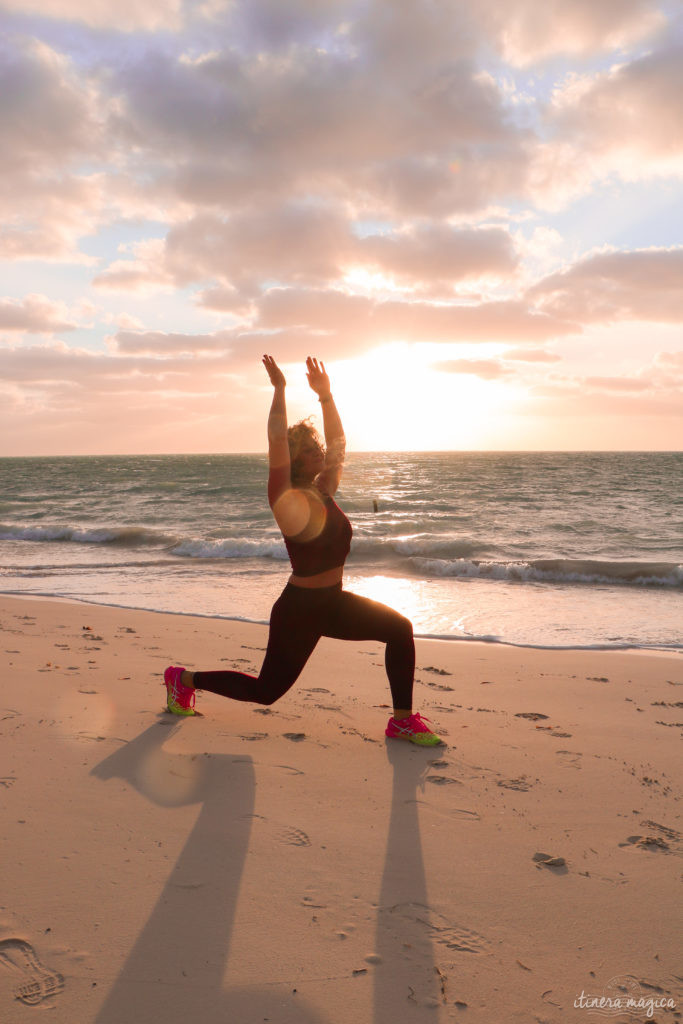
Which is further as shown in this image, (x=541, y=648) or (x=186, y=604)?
(x=186, y=604)

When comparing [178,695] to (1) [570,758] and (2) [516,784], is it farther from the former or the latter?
(1) [570,758]

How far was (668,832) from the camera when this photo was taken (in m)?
3.06

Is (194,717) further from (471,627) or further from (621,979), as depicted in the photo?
(471,627)

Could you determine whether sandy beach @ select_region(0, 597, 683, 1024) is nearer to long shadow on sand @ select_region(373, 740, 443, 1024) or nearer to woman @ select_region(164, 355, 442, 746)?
long shadow on sand @ select_region(373, 740, 443, 1024)

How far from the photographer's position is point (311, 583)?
372cm

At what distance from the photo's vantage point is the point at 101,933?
227 centimetres

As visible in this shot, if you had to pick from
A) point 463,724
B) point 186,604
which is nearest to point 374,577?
point 186,604

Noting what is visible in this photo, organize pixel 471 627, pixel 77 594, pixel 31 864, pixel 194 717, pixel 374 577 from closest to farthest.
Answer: pixel 31 864 < pixel 194 717 < pixel 471 627 < pixel 77 594 < pixel 374 577

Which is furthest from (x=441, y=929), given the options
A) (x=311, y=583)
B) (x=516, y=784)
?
(x=311, y=583)

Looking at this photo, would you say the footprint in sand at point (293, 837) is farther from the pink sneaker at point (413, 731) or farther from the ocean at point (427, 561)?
the ocean at point (427, 561)

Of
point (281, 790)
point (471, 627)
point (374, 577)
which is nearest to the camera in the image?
point (281, 790)

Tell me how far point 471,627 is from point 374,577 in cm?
469


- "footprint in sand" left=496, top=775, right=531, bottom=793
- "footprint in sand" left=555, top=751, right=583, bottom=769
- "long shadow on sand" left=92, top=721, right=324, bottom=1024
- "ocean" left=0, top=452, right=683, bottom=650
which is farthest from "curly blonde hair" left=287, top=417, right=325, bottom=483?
"ocean" left=0, top=452, right=683, bottom=650

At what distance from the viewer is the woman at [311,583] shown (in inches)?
137
